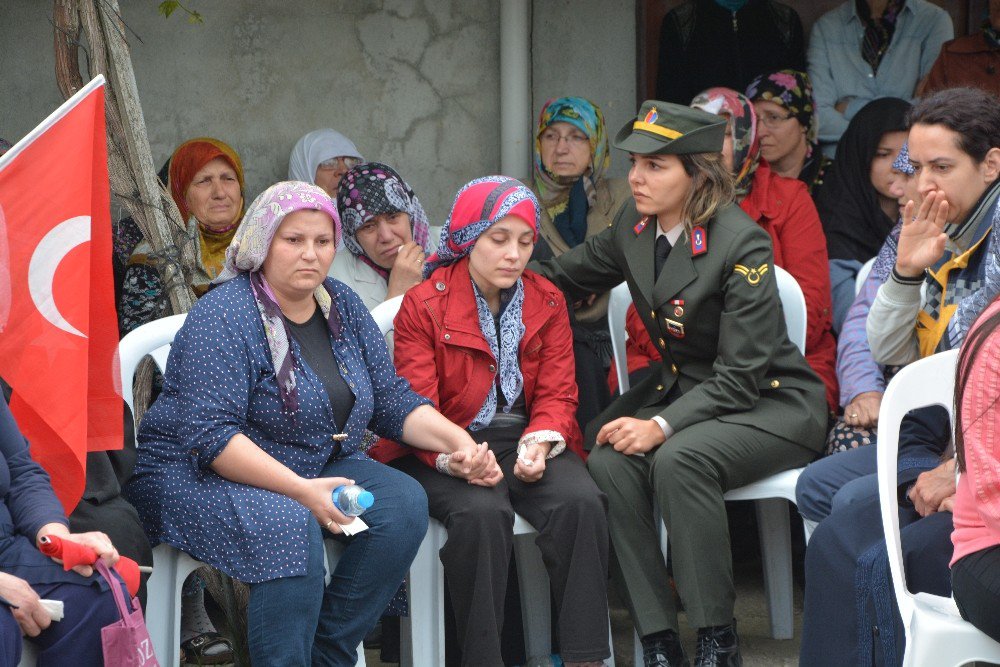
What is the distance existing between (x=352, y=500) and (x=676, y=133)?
58.4 inches

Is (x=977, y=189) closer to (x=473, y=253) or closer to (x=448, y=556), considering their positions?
(x=473, y=253)

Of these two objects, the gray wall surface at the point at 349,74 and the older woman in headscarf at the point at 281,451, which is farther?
the gray wall surface at the point at 349,74

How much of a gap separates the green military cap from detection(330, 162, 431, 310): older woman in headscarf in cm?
92

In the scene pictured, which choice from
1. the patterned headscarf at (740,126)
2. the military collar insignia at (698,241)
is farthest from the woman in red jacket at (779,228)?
the military collar insignia at (698,241)

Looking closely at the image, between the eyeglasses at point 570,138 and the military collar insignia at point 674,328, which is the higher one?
the eyeglasses at point 570,138

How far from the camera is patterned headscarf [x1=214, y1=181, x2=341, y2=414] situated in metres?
3.26

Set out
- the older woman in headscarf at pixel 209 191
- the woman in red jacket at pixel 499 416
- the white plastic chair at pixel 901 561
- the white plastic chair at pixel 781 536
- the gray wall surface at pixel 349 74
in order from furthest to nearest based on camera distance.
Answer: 1. the gray wall surface at pixel 349 74
2. the older woman in headscarf at pixel 209 191
3. the white plastic chair at pixel 781 536
4. the woman in red jacket at pixel 499 416
5. the white plastic chair at pixel 901 561

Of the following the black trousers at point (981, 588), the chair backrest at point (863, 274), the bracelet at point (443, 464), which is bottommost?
the black trousers at point (981, 588)

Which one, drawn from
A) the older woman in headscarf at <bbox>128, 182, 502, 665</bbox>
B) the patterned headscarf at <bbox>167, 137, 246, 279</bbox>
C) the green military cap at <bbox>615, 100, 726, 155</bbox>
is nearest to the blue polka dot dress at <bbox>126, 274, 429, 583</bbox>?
the older woman in headscarf at <bbox>128, 182, 502, 665</bbox>

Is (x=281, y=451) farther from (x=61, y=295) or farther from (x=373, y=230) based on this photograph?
(x=373, y=230)

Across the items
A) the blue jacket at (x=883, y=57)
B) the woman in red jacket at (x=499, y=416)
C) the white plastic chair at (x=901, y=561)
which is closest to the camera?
the white plastic chair at (x=901, y=561)

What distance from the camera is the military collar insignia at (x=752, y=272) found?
3.68m

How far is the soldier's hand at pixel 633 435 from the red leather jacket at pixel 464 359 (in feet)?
0.44

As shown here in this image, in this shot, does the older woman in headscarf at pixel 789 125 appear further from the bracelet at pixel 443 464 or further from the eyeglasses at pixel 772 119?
the bracelet at pixel 443 464
